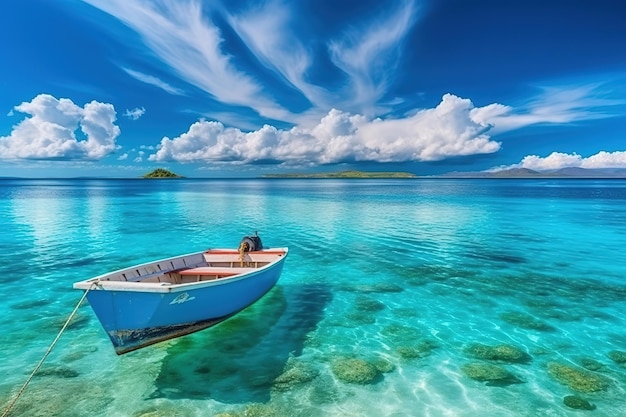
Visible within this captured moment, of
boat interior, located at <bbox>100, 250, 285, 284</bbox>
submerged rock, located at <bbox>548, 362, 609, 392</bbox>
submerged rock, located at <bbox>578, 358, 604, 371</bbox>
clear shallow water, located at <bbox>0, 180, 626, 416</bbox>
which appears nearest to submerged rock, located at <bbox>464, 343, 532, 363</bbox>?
clear shallow water, located at <bbox>0, 180, 626, 416</bbox>

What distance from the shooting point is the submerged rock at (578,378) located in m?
8.95

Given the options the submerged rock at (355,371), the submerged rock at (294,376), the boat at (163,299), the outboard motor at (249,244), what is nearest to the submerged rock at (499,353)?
the submerged rock at (355,371)

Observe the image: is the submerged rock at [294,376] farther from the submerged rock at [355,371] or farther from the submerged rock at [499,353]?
the submerged rock at [499,353]

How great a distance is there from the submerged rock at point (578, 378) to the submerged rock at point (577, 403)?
1.45 ft

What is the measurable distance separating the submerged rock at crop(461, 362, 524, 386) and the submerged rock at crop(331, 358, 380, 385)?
246cm

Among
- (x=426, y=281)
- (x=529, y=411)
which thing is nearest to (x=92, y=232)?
(x=426, y=281)

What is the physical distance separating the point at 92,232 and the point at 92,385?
2673 centimetres

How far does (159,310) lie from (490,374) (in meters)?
8.61

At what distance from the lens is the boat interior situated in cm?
1136

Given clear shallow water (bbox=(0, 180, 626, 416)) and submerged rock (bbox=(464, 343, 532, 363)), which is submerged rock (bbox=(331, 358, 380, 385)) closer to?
clear shallow water (bbox=(0, 180, 626, 416))

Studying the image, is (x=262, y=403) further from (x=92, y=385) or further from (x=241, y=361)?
(x=92, y=385)

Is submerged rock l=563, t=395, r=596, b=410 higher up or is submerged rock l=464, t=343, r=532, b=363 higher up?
submerged rock l=563, t=395, r=596, b=410

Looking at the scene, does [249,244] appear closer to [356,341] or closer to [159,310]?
[356,341]

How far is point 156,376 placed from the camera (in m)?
9.39
